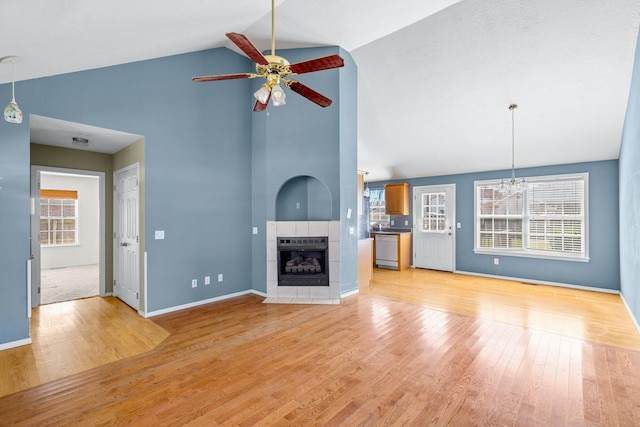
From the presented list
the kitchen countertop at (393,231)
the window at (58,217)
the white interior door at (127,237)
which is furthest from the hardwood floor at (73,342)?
the kitchen countertop at (393,231)

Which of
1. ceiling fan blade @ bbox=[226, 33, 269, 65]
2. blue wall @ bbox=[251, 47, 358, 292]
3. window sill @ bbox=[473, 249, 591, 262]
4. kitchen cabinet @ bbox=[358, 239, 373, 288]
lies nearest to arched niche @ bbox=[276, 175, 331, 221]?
blue wall @ bbox=[251, 47, 358, 292]

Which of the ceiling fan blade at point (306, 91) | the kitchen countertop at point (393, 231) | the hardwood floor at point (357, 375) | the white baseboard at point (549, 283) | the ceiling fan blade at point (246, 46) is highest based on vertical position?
the ceiling fan blade at point (246, 46)

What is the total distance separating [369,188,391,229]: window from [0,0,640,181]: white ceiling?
276 centimetres

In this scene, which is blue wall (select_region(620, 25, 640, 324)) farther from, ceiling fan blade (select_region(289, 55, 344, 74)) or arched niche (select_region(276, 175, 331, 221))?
arched niche (select_region(276, 175, 331, 221))

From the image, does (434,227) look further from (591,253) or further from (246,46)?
(246,46)

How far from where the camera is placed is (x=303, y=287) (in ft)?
14.9

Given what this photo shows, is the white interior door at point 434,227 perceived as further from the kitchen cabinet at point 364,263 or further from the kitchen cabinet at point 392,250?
the kitchen cabinet at point 364,263

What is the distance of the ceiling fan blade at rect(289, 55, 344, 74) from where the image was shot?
2.15 meters

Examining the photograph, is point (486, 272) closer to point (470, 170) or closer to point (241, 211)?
point (470, 170)

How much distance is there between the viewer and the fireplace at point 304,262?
4520 millimetres

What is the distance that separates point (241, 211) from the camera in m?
4.88

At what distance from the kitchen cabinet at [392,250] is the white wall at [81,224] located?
7039mm

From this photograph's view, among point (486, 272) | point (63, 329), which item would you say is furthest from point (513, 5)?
point (63, 329)

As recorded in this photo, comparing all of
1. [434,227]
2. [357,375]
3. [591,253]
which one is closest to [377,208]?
[434,227]
